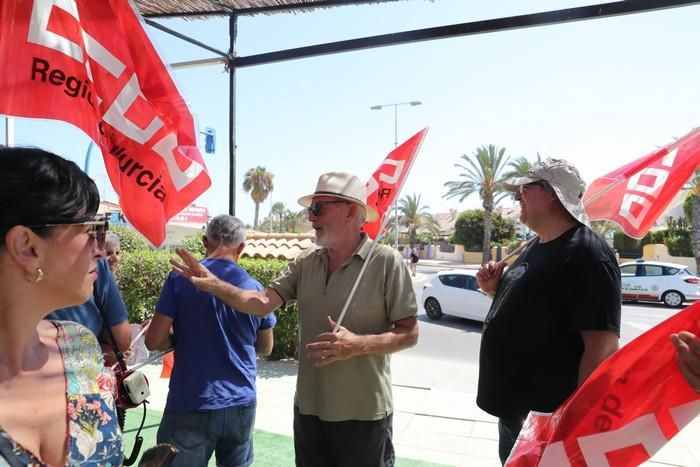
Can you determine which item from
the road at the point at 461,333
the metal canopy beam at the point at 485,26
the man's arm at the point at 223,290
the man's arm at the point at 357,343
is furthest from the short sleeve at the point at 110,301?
the road at the point at 461,333

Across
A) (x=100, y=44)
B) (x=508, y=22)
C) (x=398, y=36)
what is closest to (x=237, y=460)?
(x=100, y=44)

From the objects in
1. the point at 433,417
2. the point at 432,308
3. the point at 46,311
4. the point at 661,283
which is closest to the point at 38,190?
the point at 46,311

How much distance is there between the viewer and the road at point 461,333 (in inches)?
386

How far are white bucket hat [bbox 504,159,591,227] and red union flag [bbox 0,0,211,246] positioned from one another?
5.75 feet

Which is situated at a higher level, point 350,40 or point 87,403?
point 350,40

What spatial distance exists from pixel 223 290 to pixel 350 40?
69.6 inches

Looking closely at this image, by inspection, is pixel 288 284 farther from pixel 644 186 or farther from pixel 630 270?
pixel 630 270

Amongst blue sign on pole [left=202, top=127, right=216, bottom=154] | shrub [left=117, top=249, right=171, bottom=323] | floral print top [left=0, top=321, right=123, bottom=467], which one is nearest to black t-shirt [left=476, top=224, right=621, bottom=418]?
floral print top [left=0, top=321, right=123, bottom=467]

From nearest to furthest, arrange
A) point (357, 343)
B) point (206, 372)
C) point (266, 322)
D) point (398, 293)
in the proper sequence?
point (357, 343) → point (398, 293) → point (206, 372) → point (266, 322)

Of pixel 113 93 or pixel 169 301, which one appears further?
pixel 169 301

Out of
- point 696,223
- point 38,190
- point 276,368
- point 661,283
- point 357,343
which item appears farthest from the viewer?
point 696,223

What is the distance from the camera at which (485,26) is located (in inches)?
108

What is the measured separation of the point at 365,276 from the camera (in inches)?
102

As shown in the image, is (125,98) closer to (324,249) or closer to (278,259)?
(324,249)
